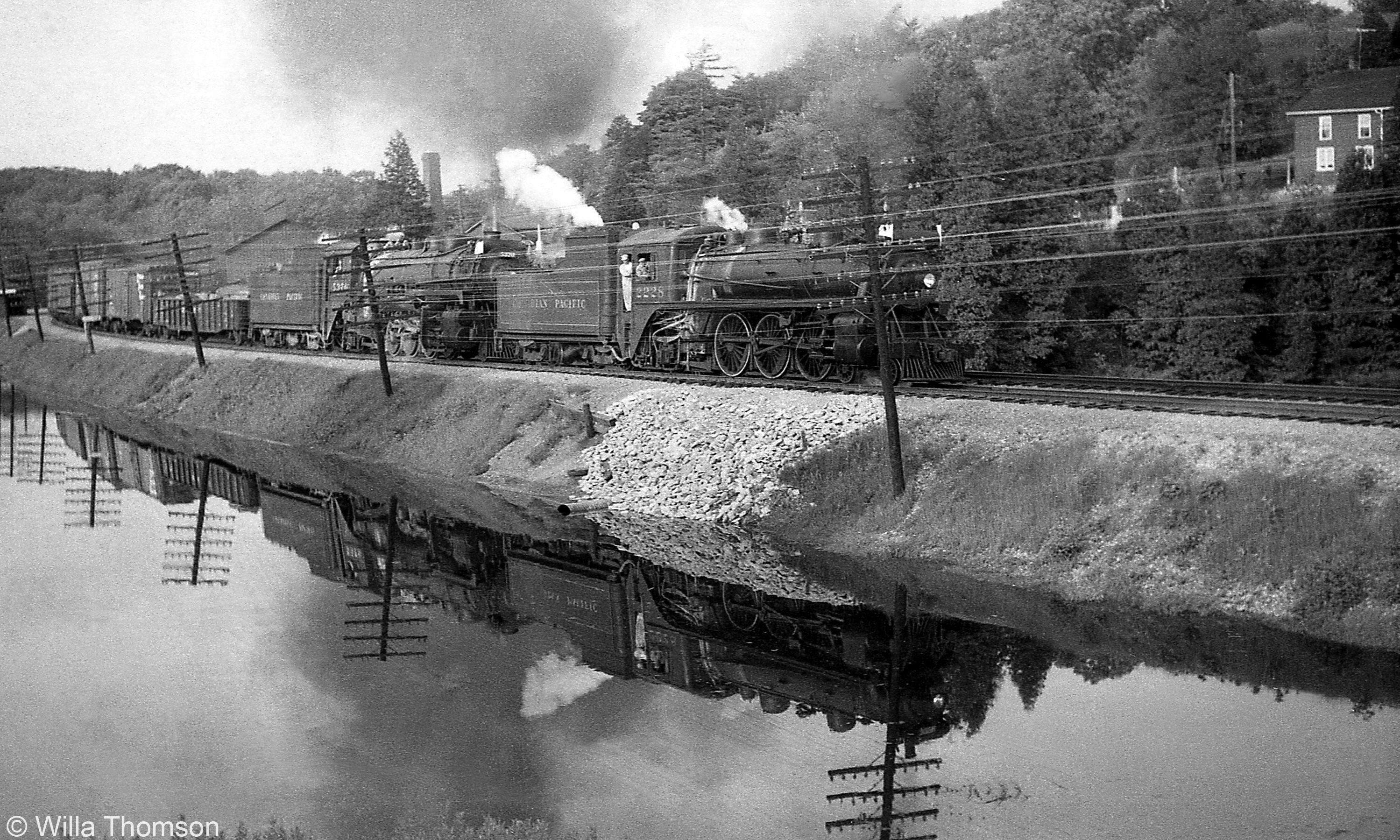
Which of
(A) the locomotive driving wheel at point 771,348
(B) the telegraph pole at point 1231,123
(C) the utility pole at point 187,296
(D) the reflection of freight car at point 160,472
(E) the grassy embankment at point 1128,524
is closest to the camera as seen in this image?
(E) the grassy embankment at point 1128,524

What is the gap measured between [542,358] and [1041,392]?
17.4m

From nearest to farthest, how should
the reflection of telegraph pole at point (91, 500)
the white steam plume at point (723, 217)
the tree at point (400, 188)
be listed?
1. the reflection of telegraph pole at point (91, 500)
2. the white steam plume at point (723, 217)
3. the tree at point (400, 188)

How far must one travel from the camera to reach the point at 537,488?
27188mm

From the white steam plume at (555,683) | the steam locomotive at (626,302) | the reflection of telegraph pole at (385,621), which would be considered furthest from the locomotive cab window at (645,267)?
the white steam plume at (555,683)

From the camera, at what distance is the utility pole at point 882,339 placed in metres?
20.0

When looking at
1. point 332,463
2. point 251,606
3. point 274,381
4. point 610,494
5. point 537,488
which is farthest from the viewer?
point 274,381

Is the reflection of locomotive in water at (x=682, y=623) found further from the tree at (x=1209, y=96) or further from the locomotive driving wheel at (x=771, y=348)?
the tree at (x=1209, y=96)

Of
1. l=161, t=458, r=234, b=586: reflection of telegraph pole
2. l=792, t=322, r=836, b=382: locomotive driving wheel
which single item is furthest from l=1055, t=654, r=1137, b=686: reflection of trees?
l=161, t=458, r=234, b=586: reflection of telegraph pole

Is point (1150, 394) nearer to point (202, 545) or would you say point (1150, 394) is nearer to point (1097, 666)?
point (1097, 666)

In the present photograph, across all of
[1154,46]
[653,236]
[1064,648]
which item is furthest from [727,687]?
[1154,46]

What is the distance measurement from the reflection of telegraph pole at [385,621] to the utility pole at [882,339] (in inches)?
314

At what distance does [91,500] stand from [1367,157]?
1319 inches

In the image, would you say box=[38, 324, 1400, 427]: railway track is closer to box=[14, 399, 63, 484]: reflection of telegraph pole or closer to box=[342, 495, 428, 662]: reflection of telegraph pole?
box=[342, 495, 428, 662]: reflection of telegraph pole

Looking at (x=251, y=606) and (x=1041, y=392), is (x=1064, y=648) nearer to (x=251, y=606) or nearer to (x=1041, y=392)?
(x=1041, y=392)
